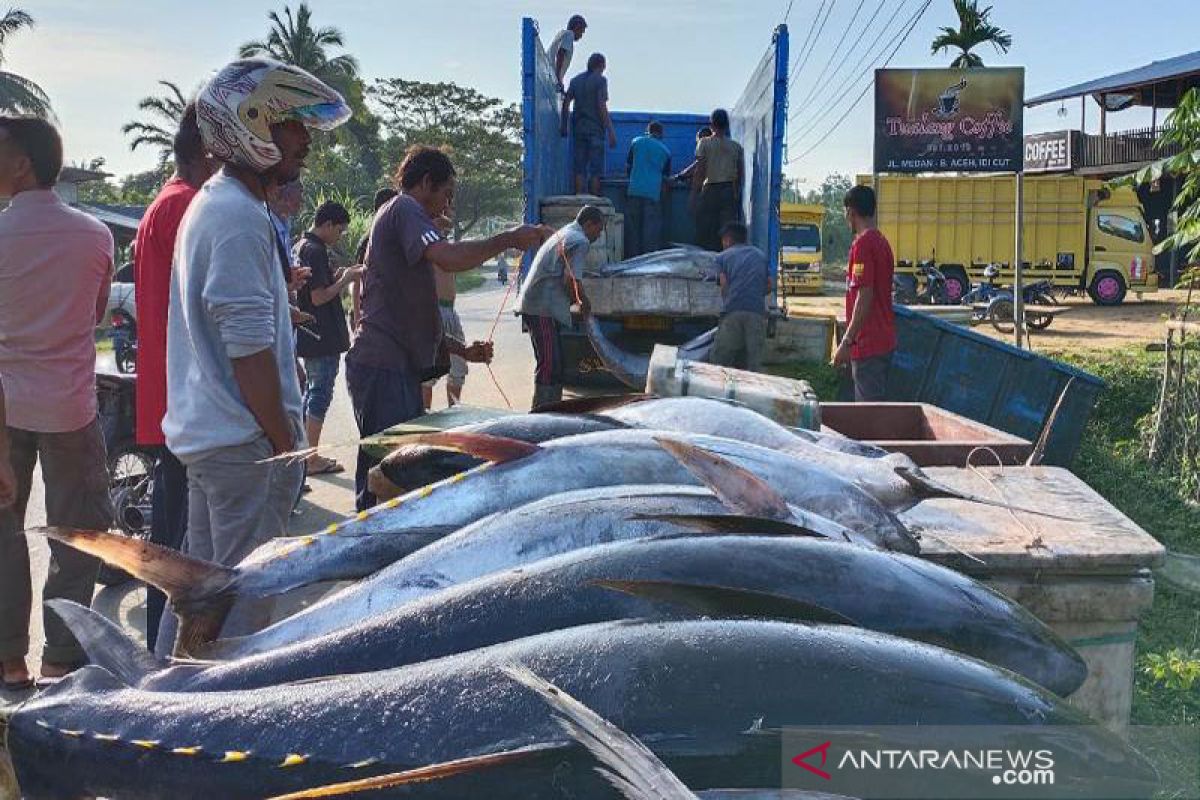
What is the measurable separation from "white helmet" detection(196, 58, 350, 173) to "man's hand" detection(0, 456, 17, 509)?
1.59 metres

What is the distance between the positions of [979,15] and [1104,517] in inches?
1376

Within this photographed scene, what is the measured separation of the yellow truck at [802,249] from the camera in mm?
35094

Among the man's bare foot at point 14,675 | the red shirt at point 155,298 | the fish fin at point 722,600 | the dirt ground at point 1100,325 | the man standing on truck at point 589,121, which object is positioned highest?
the man standing on truck at point 589,121

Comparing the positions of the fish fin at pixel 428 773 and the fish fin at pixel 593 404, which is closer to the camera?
the fish fin at pixel 428 773

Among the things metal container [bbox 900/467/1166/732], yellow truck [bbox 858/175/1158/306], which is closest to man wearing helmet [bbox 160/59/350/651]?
metal container [bbox 900/467/1166/732]

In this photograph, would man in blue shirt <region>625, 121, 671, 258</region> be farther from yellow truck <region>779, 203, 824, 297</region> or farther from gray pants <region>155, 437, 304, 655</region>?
yellow truck <region>779, 203, 824, 297</region>

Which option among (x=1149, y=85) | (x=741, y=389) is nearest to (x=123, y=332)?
(x=741, y=389)

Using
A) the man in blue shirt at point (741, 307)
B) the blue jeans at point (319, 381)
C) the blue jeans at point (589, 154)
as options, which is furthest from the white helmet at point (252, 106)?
the blue jeans at point (589, 154)

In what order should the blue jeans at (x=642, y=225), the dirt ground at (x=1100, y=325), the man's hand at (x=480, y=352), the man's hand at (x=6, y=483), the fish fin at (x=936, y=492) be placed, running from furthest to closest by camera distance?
the dirt ground at (x=1100, y=325)
the blue jeans at (x=642, y=225)
the man's hand at (x=480, y=352)
the man's hand at (x=6, y=483)
the fish fin at (x=936, y=492)

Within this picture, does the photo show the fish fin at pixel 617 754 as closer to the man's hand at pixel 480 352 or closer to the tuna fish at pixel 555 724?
the tuna fish at pixel 555 724

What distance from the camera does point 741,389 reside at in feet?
14.9

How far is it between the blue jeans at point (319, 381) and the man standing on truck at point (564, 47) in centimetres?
519

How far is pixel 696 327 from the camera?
9875 mm

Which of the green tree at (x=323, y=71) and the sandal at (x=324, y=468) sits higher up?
the green tree at (x=323, y=71)
